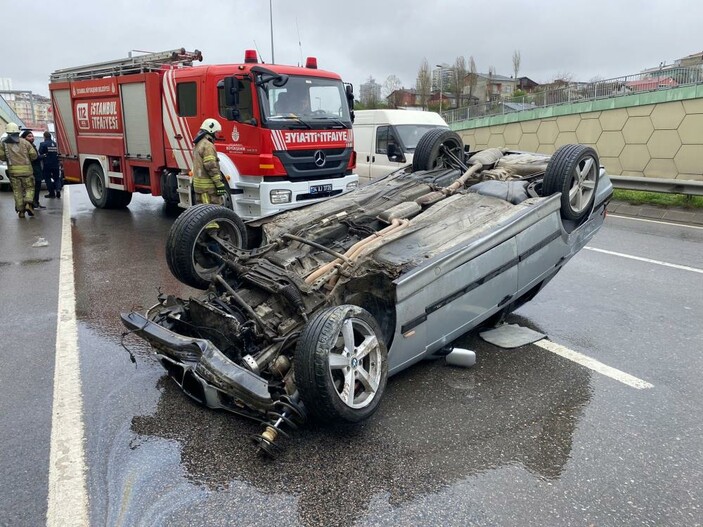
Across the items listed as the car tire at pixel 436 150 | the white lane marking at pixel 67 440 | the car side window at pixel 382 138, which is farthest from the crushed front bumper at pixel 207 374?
the car side window at pixel 382 138

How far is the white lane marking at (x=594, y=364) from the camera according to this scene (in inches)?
149

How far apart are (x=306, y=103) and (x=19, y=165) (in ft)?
20.7

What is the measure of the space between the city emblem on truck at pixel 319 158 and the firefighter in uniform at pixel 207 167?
1.45 m

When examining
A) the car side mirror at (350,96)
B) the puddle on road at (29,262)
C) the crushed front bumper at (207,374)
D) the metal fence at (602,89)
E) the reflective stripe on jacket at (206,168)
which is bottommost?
the puddle on road at (29,262)

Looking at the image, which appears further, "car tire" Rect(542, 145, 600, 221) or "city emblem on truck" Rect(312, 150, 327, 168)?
"city emblem on truck" Rect(312, 150, 327, 168)

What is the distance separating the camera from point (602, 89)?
48.0 ft

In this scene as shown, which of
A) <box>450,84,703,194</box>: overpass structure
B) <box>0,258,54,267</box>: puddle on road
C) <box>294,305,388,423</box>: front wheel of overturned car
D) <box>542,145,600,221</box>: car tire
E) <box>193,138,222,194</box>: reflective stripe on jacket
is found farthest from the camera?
<box>450,84,703,194</box>: overpass structure

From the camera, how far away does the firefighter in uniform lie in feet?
25.2

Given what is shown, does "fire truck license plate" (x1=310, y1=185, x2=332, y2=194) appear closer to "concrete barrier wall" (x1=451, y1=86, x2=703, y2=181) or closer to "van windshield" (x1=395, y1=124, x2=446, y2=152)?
"van windshield" (x1=395, y1=124, x2=446, y2=152)

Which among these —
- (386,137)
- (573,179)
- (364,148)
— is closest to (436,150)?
(573,179)

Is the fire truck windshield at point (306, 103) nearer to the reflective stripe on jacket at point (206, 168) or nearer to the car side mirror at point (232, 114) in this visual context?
the car side mirror at point (232, 114)

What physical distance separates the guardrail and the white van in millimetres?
4100

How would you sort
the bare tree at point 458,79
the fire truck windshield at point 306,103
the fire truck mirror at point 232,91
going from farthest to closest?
the bare tree at point 458,79
the fire truck windshield at point 306,103
the fire truck mirror at point 232,91

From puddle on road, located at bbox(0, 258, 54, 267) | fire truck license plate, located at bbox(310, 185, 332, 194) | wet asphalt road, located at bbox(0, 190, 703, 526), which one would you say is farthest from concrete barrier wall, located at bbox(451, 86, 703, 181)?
puddle on road, located at bbox(0, 258, 54, 267)
